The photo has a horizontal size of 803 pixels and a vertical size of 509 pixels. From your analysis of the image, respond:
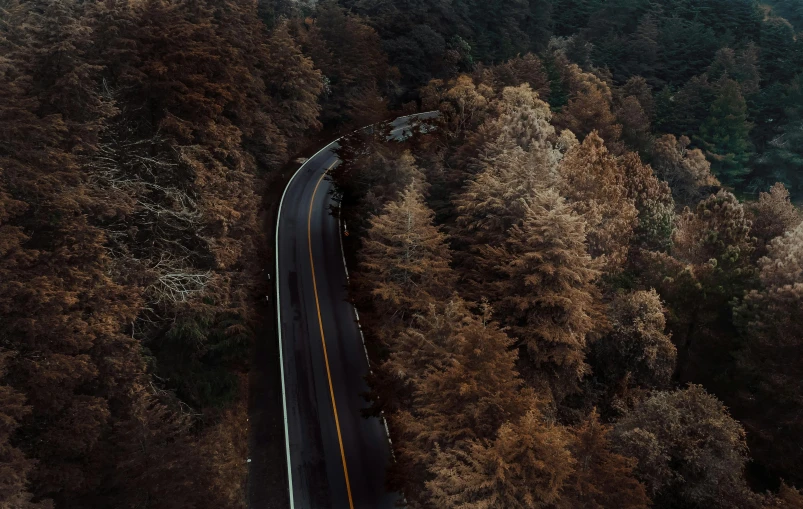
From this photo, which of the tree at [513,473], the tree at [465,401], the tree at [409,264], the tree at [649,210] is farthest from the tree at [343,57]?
the tree at [513,473]

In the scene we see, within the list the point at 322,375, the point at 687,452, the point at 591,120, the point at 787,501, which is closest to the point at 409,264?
→ the point at 322,375

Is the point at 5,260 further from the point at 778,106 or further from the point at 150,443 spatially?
the point at 778,106

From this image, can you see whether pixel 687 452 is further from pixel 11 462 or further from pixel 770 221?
pixel 770 221

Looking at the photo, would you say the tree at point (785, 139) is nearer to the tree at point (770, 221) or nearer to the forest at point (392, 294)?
the forest at point (392, 294)

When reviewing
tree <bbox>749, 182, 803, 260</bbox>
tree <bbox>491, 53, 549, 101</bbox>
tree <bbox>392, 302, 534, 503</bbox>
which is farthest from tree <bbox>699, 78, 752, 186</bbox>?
tree <bbox>392, 302, 534, 503</bbox>

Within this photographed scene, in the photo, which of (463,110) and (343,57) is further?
(343,57)

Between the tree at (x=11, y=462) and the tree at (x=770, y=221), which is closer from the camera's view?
the tree at (x=11, y=462)
